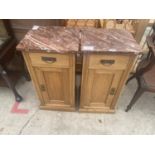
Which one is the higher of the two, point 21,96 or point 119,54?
point 119,54

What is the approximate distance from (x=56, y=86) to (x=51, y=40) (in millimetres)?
426

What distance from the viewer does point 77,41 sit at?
1.03m

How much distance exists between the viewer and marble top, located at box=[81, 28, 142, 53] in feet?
3.15

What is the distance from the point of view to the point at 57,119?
1.49 meters

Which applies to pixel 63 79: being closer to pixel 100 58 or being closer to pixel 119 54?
pixel 100 58

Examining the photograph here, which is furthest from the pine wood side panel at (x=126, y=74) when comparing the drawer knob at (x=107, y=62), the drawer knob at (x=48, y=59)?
the drawer knob at (x=48, y=59)

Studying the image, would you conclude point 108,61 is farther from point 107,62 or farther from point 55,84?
point 55,84

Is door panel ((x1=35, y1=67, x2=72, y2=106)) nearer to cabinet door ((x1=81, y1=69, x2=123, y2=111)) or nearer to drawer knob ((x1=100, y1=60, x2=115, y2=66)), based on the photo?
→ cabinet door ((x1=81, y1=69, x2=123, y2=111))

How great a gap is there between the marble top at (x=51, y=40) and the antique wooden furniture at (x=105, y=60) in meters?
0.07

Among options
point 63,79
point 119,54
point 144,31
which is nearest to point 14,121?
point 63,79

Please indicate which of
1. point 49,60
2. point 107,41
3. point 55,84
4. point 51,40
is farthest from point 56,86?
point 107,41

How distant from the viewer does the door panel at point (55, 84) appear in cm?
115
